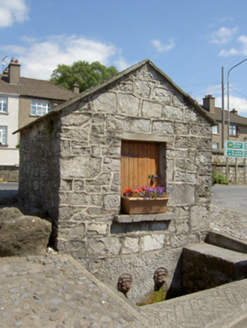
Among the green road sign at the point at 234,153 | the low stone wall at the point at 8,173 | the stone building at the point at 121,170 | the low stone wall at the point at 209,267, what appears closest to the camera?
the low stone wall at the point at 209,267

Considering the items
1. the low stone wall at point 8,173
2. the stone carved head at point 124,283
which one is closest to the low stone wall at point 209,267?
the stone carved head at point 124,283

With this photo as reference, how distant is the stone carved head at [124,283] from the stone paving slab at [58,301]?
1.46 m

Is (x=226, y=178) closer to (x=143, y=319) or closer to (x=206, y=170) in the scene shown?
(x=206, y=170)

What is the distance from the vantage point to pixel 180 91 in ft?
21.4

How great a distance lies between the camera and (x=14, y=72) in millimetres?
26422

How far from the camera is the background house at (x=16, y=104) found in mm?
24750

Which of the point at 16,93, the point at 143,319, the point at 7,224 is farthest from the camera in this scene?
the point at 16,93

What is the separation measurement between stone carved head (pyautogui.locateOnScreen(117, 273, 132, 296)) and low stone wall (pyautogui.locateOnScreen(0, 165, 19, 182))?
1594cm

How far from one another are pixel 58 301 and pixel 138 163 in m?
3.37

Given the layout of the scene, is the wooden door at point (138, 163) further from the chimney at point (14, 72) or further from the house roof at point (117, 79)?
the chimney at point (14, 72)

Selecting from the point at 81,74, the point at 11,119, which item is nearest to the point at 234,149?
the point at 11,119

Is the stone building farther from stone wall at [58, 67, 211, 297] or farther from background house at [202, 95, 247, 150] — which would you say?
background house at [202, 95, 247, 150]

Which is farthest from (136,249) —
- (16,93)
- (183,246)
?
(16,93)

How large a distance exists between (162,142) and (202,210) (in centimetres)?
180
